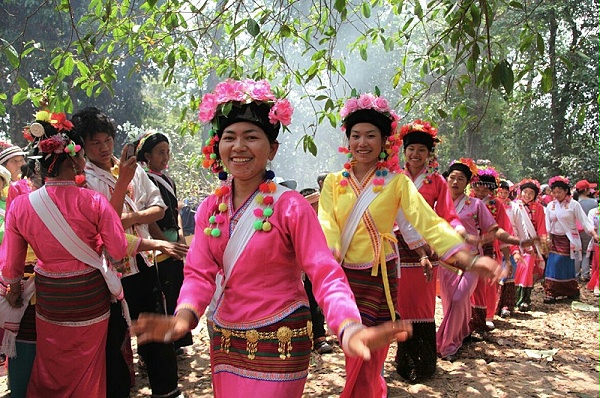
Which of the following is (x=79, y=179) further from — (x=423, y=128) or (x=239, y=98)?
(x=423, y=128)

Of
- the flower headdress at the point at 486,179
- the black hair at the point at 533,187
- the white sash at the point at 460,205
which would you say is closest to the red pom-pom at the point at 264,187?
the white sash at the point at 460,205

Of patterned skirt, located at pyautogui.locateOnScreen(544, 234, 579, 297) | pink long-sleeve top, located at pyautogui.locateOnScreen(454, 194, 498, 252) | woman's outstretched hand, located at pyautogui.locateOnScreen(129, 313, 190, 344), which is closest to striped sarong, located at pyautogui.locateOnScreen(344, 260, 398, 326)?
woman's outstretched hand, located at pyautogui.locateOnScreen(129, 313, 190, 344)

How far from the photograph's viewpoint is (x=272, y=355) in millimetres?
2479

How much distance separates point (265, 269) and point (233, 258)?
171mm

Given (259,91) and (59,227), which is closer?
(259,91)

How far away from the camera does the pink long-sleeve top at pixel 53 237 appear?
3371 mm

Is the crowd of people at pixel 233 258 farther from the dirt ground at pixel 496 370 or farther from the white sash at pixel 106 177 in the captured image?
the dirt ground at pixel 496 370

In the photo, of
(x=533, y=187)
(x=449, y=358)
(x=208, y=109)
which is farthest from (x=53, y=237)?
(x=533, y=187)

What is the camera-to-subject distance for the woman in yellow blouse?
364 centimetres

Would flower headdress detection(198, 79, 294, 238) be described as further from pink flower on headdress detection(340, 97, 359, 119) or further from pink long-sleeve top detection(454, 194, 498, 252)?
pink long-sleeve top detection(454, 194, 498, 252)

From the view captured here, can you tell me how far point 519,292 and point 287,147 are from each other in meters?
30.5

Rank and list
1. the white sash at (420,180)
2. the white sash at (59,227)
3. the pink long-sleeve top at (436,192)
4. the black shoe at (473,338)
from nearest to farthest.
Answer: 1. the white sash at (59,227)
2. the pink long-sleeve top at (436,192)
3. the white sash at (420,180)
4. the black shoe at (473,338)

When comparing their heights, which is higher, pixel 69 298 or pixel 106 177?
pixel 106 177

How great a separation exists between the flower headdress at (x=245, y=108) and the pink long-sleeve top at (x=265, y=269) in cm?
37
